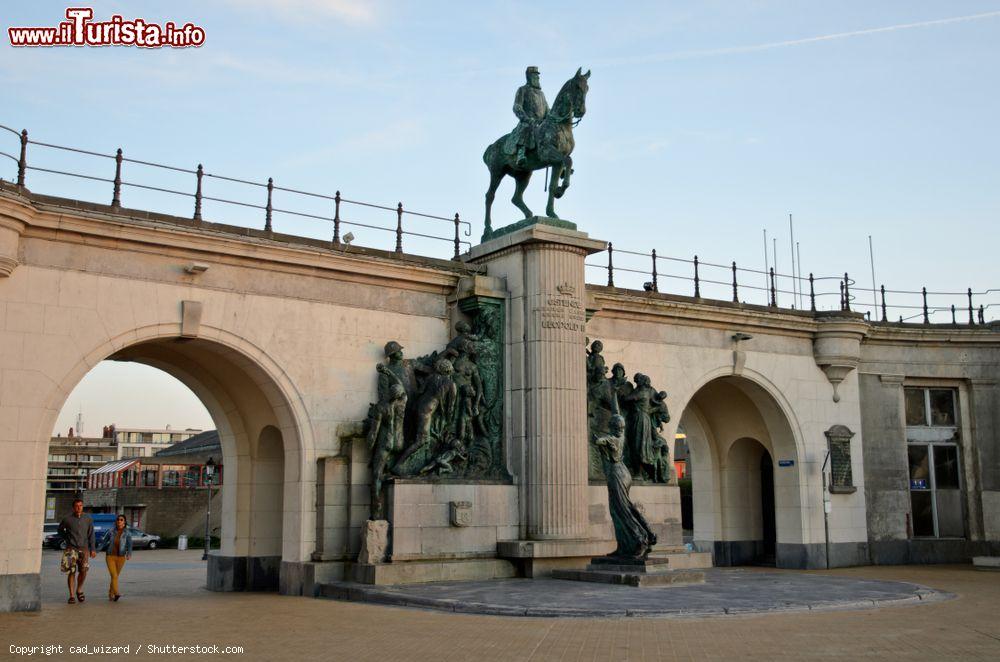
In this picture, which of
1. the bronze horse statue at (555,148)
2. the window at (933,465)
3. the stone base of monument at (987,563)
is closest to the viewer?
the bronze horse statue at (555,148)

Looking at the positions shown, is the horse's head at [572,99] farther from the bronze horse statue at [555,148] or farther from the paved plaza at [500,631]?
the paved plaza at [500,631]

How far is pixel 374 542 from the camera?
17.4 metres

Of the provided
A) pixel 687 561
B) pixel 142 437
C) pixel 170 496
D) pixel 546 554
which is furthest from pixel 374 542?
pixel 142 437

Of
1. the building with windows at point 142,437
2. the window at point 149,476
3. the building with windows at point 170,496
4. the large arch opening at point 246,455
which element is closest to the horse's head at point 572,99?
the large arch opening at point 246,455

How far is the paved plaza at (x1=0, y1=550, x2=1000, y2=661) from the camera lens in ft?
34.7

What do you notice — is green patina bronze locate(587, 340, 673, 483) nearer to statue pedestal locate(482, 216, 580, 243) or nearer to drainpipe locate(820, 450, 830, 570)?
statue pedestal locate(482, 216, 580, 243)

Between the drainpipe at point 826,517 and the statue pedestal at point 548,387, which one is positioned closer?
the statue pedestal at point 548,387

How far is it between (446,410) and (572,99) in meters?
6.51

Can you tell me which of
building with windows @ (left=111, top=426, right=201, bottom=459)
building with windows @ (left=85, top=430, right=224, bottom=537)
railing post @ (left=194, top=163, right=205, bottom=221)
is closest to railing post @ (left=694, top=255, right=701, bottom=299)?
railing post @ (left=194, top=163, right=205, bottom=221)

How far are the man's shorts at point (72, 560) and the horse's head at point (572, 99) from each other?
454 inches

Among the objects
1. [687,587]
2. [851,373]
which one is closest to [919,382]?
[851,373]

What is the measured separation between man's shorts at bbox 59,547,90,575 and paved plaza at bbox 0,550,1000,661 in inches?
22.4

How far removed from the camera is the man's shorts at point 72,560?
16.0 meters

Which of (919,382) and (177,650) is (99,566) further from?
(919,382)
